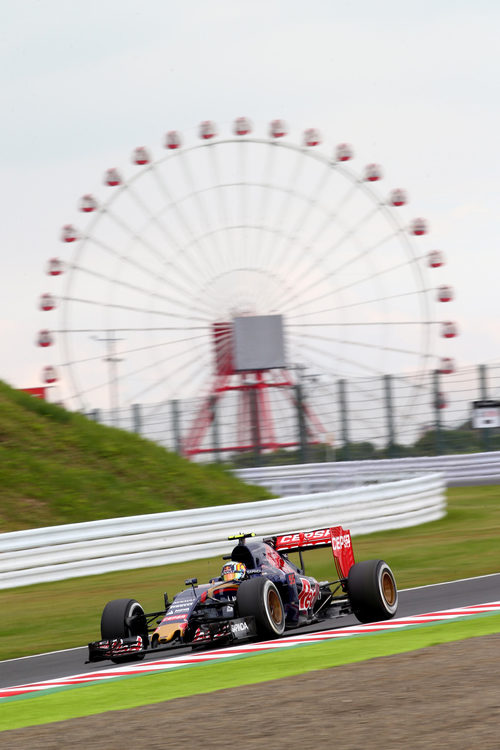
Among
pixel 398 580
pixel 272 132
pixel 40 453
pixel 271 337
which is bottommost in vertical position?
pixel 398 580

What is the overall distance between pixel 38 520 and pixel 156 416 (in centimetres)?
911

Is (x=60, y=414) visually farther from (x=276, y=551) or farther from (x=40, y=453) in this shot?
(x=276, y=551)

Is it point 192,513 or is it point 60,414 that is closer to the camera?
point 192,513

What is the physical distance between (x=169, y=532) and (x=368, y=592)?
284 inches

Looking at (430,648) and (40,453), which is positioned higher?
(40,453)

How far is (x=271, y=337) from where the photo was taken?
30.8 metres

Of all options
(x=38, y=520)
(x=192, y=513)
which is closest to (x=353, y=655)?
(x=192, y=513)

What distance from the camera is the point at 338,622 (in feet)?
34.7

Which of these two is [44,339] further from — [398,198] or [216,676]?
[216,676]

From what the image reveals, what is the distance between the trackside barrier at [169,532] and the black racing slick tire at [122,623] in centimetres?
620

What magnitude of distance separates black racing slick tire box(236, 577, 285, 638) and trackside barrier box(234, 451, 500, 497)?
62.6 feet

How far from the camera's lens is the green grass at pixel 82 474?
20750 mm

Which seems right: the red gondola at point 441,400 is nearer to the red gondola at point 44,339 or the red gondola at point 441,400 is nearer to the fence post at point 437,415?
the fence post at point 437,415

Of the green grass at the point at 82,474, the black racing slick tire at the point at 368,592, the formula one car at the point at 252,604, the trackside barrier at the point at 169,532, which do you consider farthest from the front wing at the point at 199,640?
the green grass at the point at 82,474
